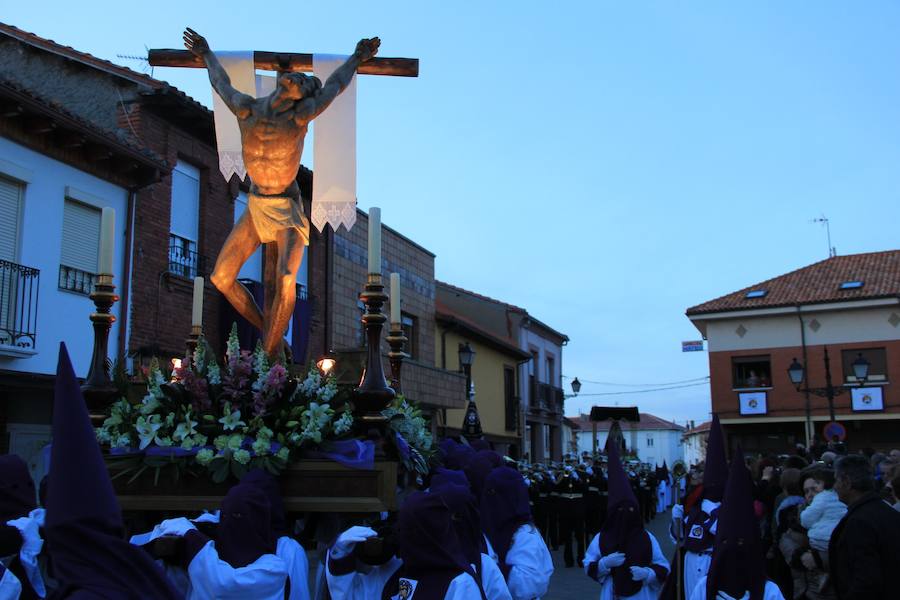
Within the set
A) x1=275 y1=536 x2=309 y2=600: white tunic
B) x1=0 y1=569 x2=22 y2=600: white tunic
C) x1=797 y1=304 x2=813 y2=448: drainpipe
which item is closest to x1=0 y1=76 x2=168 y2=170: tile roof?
x1=275 y1=536 x2=309 y2=600: white tunic

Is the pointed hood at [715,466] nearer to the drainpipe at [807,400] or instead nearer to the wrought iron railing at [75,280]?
the wrought iron railing at [75,280]

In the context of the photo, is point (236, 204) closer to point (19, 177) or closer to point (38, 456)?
point (19, 177)

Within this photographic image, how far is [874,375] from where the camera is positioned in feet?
110

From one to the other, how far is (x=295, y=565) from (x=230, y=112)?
10.3ft

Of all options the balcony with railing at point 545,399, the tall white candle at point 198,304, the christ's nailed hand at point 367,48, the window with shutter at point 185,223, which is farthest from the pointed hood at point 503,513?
the balcony with railing at point 545,399

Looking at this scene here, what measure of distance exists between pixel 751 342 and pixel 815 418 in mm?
3789

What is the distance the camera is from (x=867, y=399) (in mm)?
32500

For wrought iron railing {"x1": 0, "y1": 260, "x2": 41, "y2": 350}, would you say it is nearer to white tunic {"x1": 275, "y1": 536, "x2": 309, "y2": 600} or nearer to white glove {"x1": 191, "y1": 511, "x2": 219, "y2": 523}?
white glove {"x1": 191, "y1": 511, "x2": 219, "y2": 523}

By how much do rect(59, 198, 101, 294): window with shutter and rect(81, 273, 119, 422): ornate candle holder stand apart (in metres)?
8.87

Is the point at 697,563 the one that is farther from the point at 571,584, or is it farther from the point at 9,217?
the point at 9,217

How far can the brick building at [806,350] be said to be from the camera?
33.0 m

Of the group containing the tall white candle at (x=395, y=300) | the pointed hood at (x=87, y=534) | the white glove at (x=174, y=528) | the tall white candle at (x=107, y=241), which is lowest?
the white glove at (x=174, y=528)

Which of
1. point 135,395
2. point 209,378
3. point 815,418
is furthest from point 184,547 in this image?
point 815,418

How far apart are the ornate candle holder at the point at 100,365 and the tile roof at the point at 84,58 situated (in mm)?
10335
